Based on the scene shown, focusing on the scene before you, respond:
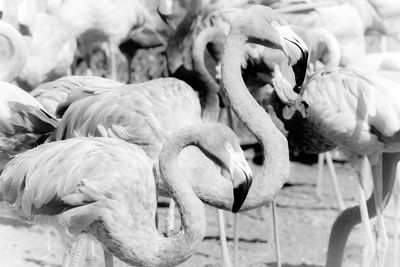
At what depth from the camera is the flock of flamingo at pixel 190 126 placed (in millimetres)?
4531

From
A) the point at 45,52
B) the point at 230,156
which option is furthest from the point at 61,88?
the point at 230,156

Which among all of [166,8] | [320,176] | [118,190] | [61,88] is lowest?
[320,176]

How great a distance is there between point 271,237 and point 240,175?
2.89 m

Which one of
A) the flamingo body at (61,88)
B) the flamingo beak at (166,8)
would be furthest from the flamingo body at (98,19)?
the flamingo body at (61,88)

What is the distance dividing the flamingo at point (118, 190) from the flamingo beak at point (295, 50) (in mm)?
570

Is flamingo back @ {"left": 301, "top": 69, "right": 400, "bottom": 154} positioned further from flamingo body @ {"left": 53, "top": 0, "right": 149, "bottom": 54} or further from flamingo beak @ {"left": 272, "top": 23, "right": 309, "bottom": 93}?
flamingo body @ {"left": 53, "top": 0, "right": 149, "bottom": 54}

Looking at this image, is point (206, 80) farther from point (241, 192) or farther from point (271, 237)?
point (241, 192)

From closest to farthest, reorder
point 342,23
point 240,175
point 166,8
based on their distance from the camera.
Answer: point 240,175
point 342,23
point 166,8

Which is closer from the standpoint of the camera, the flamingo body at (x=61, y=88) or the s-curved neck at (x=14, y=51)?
the flamingo body at (x=61, y=88)

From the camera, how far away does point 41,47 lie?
7625mm

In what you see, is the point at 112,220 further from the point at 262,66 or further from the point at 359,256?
the point at 359,256

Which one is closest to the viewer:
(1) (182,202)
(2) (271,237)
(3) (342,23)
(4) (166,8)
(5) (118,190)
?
(1) (182,202)

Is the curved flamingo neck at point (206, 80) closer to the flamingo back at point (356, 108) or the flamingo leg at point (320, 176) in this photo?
the flamingo back at point (356, 108)

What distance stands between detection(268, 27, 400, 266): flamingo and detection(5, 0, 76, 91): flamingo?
2.31m
